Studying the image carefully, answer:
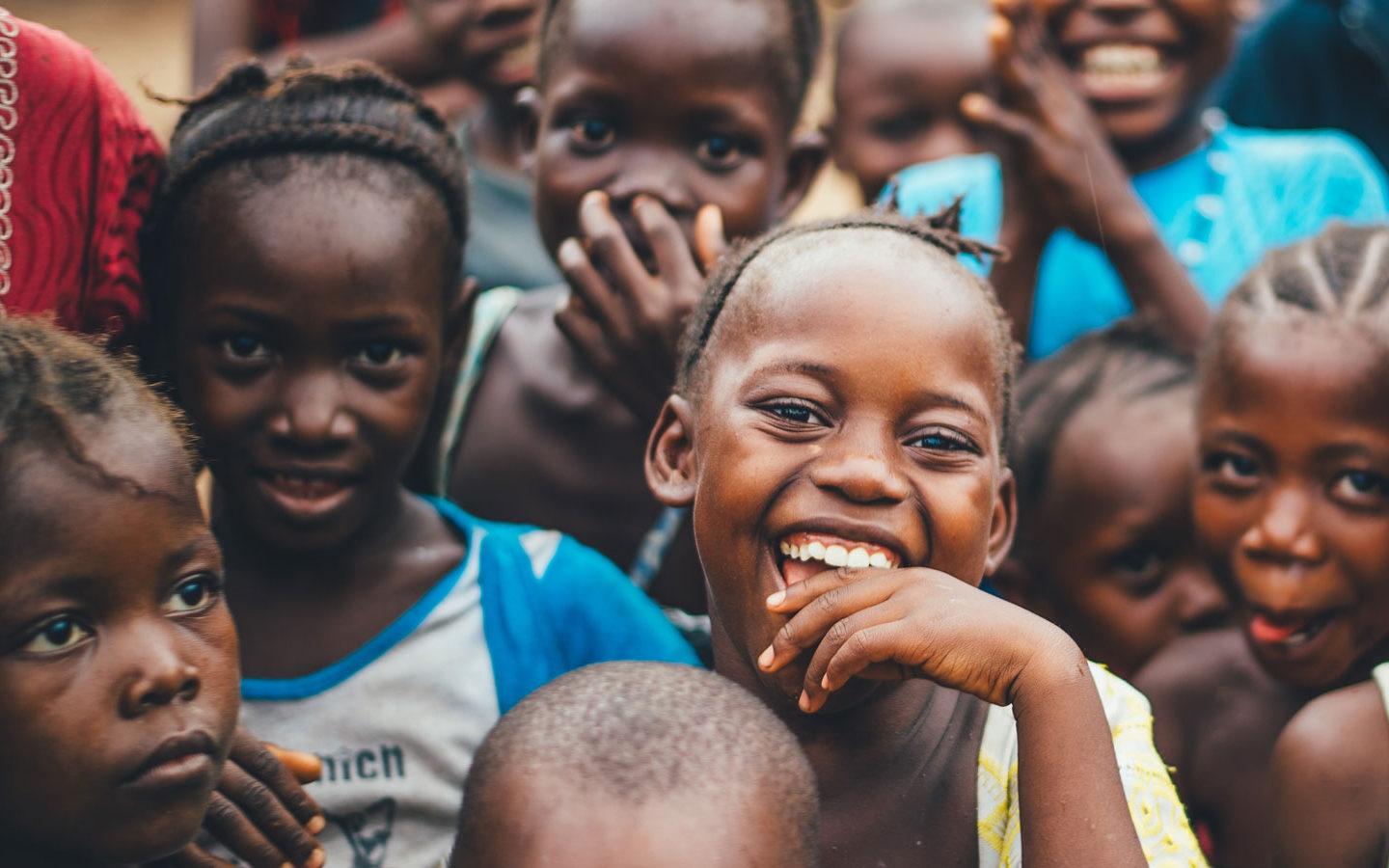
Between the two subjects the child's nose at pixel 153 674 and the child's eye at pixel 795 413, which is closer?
the child's nose at pixel 153 674

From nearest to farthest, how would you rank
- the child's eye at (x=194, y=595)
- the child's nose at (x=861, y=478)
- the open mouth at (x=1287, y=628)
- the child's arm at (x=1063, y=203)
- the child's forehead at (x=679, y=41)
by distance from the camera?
the child's eye at (x=194, y=595) → the child's nose at (x=861, y=478) → the open mouth at (x=1287, y=628) → the child's forehead at (x=679, y=41) → the child's arm at (x=1063, y=203)

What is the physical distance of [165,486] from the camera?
1.84m

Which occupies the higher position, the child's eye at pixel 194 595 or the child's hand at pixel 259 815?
the child's eye at pixel 194 595

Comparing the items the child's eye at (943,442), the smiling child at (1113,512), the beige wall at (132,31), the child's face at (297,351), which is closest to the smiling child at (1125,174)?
the smiling child at (1113,512)

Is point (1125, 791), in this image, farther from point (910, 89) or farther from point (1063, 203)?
point (910, 89)

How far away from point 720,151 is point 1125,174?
117 cm

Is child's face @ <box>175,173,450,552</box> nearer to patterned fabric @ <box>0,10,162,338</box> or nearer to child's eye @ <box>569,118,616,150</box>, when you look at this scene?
patterned fabric @ <box>0,10,162,338</box>

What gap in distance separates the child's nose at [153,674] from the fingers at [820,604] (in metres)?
0.69

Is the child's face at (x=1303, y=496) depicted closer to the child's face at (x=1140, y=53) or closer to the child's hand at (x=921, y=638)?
the child's hand at (x=921, y=638)

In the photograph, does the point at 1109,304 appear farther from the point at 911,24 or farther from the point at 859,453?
the point at 859,453

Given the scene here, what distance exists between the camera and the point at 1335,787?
2.24 meters

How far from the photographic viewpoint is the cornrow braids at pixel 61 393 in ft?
5.74

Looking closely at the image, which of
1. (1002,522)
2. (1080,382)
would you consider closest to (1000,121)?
(1080,382)

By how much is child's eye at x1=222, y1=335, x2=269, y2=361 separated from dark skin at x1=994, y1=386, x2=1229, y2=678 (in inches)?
61.1
